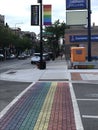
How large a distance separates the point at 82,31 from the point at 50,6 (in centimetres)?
4136

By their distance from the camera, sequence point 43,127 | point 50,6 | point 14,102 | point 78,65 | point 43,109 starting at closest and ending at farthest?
point 43,127
point 43,109
point 14,102
point 78,65
point 50,6

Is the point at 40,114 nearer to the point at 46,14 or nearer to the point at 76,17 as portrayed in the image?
the point at 46,14

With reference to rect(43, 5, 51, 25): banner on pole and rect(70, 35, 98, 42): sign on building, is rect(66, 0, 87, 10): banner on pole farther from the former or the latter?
rect(70, 35, 98, 42): sign on building

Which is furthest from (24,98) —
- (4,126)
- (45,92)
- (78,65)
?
(78,65)

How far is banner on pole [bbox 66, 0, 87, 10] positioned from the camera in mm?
41531

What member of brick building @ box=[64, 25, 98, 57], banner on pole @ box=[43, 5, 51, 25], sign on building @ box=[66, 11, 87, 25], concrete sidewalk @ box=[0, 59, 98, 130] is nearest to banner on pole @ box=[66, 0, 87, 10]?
sign on building @ box=[66, 11, 87, 25]

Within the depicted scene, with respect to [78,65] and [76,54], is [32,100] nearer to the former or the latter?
[78,65]

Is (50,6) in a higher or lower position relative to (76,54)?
higher

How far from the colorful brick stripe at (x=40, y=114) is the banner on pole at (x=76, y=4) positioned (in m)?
26.5

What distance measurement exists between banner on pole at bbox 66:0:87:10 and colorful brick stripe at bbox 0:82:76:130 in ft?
87.0

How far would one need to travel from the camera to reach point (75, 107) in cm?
1293

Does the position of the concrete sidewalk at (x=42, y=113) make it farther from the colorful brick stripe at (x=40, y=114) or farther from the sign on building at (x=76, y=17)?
the sign on building at (x=76, y=17)

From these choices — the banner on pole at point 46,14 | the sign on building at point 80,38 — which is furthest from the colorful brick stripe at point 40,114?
the sign on building at point 80,38

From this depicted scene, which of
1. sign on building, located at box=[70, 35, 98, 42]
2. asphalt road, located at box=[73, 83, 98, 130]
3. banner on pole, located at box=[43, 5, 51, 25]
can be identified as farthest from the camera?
sign on building, located at box=[70, 35, 98, 42]
